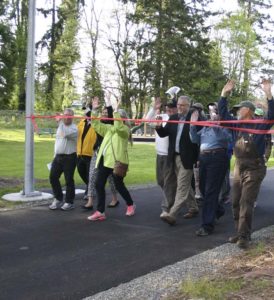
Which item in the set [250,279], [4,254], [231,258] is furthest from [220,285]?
[4,254]

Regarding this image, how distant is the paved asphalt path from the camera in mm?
4840

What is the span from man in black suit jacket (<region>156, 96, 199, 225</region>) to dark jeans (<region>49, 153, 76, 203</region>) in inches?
A: 68.7

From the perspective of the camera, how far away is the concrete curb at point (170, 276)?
14.8ft

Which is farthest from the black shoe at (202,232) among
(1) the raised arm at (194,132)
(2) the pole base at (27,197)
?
(2) the pole base at (27,197)

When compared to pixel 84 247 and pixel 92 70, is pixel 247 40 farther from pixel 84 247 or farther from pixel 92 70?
pixel 84 247

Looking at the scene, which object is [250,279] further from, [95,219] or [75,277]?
[95,219]

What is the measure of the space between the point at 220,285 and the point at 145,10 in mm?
41946

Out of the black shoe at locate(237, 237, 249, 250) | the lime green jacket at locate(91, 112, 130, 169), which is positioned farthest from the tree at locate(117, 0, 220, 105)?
the black shoe at locate(237, 237, 249, 250)

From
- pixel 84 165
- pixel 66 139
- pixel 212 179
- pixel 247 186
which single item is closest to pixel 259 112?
pixel 212 179

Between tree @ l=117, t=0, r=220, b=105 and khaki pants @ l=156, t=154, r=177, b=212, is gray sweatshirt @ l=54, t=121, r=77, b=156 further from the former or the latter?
tree @ l=117, t=0, r=220, b=105

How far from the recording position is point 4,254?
5.75m

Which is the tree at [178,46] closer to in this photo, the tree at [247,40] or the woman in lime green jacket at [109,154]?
the tree at [247,40]

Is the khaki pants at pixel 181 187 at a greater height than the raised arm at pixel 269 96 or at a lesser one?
lesser

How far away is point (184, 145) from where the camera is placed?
728 cm
